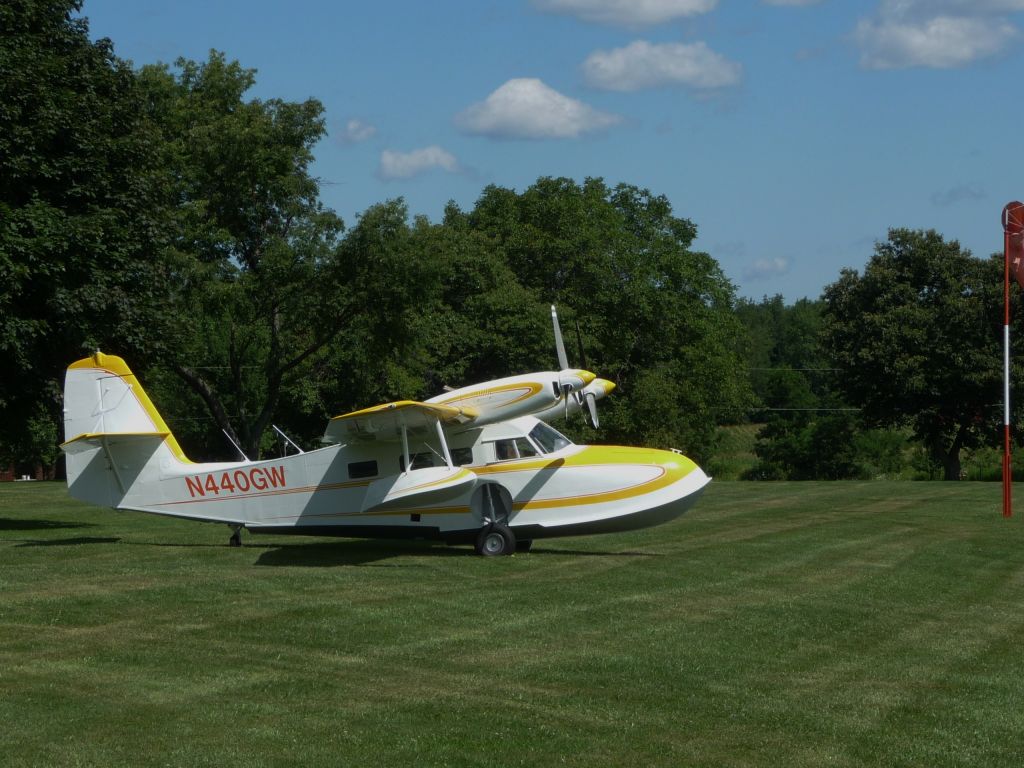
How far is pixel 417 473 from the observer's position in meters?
19.1

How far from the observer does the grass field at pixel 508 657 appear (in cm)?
816

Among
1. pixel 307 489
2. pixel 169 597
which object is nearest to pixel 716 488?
pixel 307 489

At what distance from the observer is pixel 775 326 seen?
544 ft

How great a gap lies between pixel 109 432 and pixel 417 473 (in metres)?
5.61

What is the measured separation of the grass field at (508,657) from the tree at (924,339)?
118ft

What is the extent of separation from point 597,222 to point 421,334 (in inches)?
838

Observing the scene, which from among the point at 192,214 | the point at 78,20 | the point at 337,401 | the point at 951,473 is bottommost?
the point at 951,473

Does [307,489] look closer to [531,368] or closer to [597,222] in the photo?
[531,368]

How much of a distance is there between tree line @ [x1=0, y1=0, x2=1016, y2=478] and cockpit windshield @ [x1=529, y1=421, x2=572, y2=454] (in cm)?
1050

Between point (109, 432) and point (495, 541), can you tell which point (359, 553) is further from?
point (109, 432)

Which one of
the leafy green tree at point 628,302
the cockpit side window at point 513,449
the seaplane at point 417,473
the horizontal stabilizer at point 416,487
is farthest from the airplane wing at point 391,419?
the leafy green tree at point 628,302

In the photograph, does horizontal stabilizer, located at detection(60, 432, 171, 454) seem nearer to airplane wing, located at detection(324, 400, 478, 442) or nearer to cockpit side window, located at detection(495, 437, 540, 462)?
airplane wing, located at detection(324, 400, 478, 442)

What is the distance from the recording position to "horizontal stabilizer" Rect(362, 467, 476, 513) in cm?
1863

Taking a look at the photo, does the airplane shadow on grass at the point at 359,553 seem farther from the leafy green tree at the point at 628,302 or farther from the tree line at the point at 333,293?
the leafy green tree at the point at 628,302
